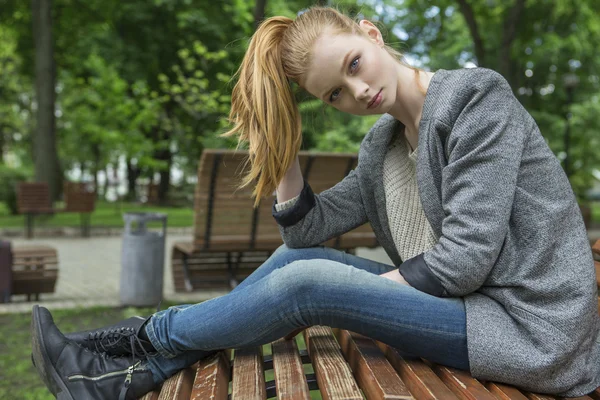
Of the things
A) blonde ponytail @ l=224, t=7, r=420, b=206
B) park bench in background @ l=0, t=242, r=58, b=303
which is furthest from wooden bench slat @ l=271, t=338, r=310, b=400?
park bench in background @ l=0, t=242, r=58, b=303

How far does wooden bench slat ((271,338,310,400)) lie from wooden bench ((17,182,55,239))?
1093cm

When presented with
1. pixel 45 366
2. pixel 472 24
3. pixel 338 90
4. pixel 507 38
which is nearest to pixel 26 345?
pixel 45 366

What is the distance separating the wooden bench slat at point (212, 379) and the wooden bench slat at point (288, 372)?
0.52 feet

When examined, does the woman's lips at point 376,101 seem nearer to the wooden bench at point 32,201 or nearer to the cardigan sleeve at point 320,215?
the cardigan sleeve at point 320,215

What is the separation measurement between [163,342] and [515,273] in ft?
3.58

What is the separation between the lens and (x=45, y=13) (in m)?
14.8

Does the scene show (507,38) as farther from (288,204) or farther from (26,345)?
(288,204)

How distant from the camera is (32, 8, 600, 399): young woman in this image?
5.93 feet

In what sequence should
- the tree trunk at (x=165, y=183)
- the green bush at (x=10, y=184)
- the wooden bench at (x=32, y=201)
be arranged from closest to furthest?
the wooden bench at (x=32, y=201) < the green bush at (x=10, y=184) < the tree trunk at (x=165, y=183)

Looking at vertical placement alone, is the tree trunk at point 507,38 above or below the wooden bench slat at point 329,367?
above

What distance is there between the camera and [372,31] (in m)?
2.17

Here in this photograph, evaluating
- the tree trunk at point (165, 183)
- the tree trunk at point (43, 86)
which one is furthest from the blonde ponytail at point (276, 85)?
the tree trunk at point (165, 183)

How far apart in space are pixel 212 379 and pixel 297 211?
0.71 metres

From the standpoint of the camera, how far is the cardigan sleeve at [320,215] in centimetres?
238
